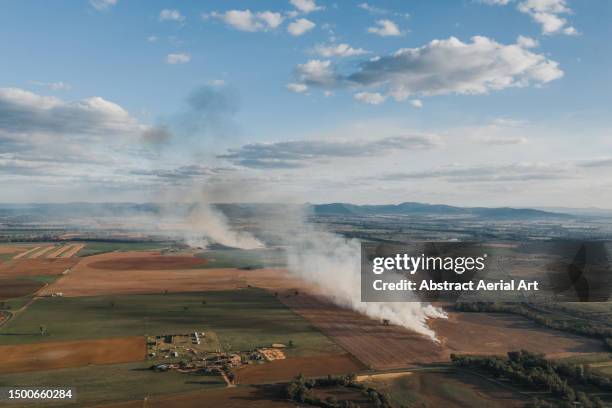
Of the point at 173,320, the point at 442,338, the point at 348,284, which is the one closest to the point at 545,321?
the point at 442,338

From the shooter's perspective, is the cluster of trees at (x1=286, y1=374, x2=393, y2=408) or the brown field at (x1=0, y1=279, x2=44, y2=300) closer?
the cluster of trees at (x1=286, y1=374, x2=393, y2=408)

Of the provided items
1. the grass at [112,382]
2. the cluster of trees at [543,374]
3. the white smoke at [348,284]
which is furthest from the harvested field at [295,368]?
the white smoke at [348,284]

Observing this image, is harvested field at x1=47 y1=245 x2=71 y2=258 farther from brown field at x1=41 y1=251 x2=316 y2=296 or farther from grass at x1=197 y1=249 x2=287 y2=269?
grass at x1=197 y1=249 x2=287 y2=269

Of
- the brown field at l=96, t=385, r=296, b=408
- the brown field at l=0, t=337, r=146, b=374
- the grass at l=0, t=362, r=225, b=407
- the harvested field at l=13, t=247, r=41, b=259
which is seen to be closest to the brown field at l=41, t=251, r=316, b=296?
the harvested field at l=13, t=247, r=41, b=259

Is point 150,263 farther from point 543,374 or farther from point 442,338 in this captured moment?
point 543,374

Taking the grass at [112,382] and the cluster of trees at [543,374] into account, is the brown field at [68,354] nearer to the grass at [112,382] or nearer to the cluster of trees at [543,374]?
the grass at [112,382]

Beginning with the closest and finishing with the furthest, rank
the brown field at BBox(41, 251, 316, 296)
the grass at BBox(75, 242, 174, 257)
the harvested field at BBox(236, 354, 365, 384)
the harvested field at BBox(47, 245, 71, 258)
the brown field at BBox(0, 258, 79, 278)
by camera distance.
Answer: the harvested field at BBox(236, 354, 365, 384) < the brown field at BBox(41, 251, 316, 296) < the brown field at BBox(0, 258, 79, 278) < the harvested field at BBox(47, 245, 71, 258) < the grass at BBox(75, 242, 174, 257)

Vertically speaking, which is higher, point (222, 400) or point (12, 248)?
point (12, 248)
